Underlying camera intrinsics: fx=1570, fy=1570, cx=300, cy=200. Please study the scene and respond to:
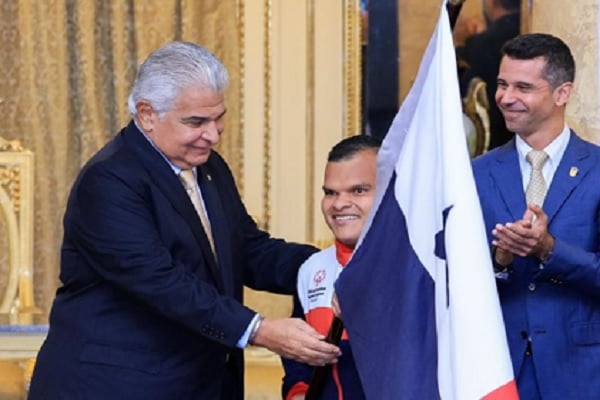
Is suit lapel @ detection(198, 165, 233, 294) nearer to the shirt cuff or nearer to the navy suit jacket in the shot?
the navy suit jacket

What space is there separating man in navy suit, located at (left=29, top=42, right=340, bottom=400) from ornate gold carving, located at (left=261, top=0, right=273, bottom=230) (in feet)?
10.5

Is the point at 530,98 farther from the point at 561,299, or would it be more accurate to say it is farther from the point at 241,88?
the point at 241,88

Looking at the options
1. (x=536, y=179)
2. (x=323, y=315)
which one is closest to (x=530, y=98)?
(x=536, y=179)

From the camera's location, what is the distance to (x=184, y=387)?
4.48 meters

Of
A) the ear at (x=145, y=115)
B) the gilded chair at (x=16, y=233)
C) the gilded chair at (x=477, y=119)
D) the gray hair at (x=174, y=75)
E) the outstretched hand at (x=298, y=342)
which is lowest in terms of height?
the gilded chair at (x=16, y=233)

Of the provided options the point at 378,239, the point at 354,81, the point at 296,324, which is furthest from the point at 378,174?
the point at 354,81

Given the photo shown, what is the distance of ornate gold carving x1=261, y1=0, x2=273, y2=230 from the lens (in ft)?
25.6

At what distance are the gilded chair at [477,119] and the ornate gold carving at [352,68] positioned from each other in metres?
0.54

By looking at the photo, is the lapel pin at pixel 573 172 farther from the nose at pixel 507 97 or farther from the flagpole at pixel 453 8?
the flagpole at pixel 453 8

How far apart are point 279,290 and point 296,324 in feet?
1.68

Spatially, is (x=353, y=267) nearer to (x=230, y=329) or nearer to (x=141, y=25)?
(x=230, y=329)

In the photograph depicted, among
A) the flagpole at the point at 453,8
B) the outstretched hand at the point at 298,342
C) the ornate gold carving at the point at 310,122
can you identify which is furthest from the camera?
the ornate gold carving at the point at 310,122

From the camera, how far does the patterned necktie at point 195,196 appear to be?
4566mm

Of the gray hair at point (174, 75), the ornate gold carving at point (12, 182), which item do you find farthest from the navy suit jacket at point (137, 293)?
the ornate gold carving at point (12, 182)
